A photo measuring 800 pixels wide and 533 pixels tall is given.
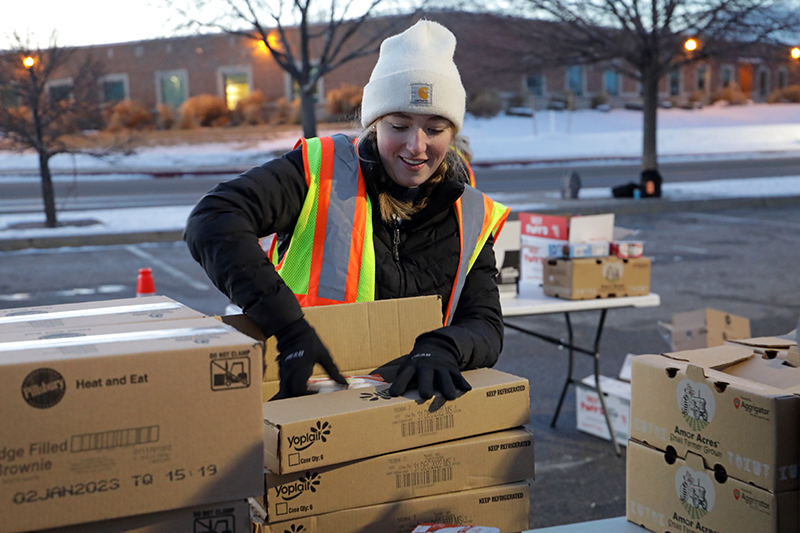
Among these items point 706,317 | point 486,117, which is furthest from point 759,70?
point 706,317

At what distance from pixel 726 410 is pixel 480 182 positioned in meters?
20.5

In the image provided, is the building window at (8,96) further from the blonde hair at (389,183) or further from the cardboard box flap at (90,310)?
the cardboard box flap at (90,310)

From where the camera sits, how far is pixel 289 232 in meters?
2.42

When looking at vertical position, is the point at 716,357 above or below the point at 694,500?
above

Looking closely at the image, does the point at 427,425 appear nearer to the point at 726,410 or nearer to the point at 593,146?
the point at 726,410

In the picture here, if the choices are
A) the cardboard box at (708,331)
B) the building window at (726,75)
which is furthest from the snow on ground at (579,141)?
the cardboard box at (708,331)

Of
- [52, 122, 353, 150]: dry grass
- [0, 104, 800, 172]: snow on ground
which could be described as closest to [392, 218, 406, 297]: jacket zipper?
[0, 104, 800, 172]: snow on ground

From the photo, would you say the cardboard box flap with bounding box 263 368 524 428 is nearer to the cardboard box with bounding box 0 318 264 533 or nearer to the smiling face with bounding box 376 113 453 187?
the cardboard box with bounding box 0 318 264 533

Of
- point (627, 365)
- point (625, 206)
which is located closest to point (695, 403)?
point (627, 365)

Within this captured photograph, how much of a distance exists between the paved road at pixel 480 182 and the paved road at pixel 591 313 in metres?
6.28

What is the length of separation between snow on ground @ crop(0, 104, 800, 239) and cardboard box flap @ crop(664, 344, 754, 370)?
1287cm

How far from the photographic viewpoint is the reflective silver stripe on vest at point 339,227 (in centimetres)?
229

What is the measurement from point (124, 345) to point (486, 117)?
128 feet

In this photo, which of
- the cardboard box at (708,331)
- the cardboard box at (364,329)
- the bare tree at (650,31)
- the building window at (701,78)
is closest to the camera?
the cardboard box at (364,329)
